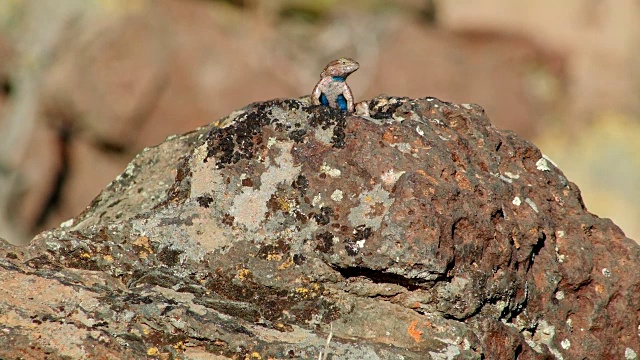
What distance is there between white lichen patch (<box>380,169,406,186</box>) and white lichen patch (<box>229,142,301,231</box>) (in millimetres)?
447

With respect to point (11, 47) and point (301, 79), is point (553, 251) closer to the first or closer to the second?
point (301, 79)

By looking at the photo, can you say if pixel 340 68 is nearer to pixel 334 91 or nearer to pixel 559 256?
pixel 334 91

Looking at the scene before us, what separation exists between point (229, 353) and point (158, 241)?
830mm

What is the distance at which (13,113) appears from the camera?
20.1 metres

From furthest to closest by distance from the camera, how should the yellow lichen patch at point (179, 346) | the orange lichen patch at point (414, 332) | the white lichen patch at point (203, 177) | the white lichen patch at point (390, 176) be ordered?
the white lichen patch at point (203, 177) < the white lichen patch at point (390, 176) < the orange lichen patch at point (414, 332) < the yellow lichen patch at point (179, 346)

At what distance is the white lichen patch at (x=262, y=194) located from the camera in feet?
16.5

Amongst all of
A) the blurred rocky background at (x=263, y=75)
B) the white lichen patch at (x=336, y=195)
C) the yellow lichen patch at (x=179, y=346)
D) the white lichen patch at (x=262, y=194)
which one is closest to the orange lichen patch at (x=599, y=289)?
the white lichen patch at (x=336, y=195)

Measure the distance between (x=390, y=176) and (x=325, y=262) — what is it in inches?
21.9

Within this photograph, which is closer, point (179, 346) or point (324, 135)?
point (179, 346)

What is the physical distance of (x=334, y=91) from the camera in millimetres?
Answer: 5719

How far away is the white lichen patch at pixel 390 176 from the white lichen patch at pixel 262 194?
45 centimetres

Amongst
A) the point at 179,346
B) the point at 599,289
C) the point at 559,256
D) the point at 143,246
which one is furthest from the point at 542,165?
the point at 179,346

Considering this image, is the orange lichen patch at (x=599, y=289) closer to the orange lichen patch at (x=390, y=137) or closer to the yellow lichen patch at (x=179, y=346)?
the orange lichen patch at (x=390, y=137)

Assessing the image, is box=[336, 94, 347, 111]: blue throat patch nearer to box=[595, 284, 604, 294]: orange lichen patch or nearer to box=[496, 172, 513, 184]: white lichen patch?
box=[496, 172, 513, 184]: white lichen patch
